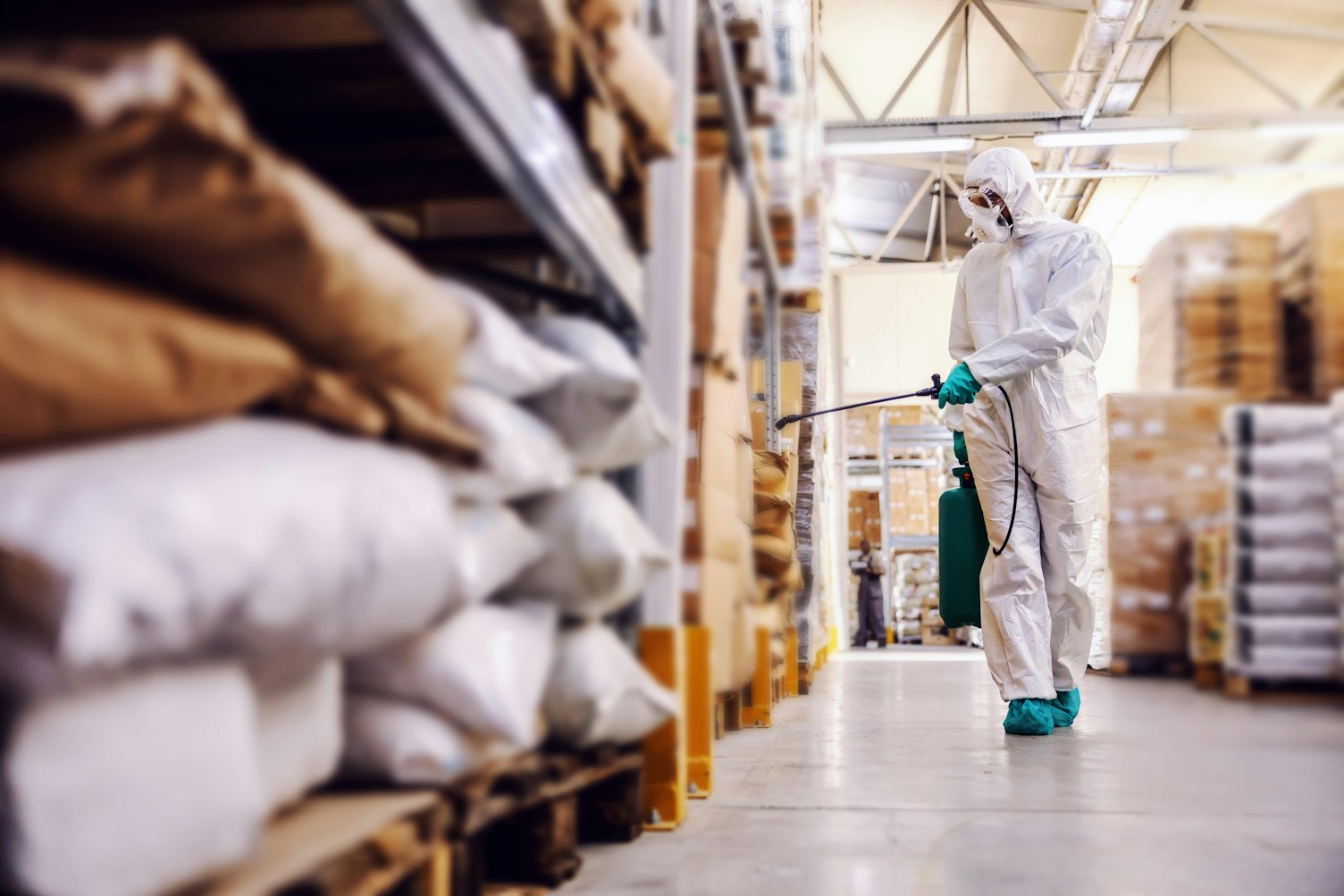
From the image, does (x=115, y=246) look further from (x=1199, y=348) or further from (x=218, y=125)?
(x=1199, y=348)

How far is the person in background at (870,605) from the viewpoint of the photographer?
43.5ft

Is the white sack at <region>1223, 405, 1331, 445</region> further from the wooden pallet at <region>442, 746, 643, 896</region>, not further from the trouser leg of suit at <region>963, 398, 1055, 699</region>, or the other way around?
the trouser leg of suit at <region>963, 398, 1055, 699</region>

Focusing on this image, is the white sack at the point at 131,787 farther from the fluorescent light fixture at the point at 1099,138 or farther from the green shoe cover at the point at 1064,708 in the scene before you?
the fluorescent light fixture at the point at 1099,138

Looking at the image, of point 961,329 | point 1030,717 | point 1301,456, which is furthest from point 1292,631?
point 961,329

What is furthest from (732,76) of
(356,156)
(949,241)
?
(949,241)

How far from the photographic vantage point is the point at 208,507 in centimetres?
82

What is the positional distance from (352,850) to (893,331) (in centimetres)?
1286

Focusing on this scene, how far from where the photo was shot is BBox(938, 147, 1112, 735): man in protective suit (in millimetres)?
Answer: 3672

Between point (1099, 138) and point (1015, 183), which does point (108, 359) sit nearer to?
point (1015, 183)

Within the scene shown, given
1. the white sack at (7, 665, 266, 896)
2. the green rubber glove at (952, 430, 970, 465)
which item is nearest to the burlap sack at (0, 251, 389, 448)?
the white sack at (7, 665, 266, 896)

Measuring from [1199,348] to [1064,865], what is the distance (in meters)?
0.98

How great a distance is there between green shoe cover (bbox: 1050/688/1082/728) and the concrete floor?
412 millimetres

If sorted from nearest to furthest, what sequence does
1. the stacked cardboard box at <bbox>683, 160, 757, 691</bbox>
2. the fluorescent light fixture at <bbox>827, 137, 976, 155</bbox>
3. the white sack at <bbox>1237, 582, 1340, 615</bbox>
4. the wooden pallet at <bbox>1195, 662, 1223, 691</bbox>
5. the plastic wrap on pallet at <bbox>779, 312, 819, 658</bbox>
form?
1. the white sack at <bbox>1237, 582, 1340, 615</bbox>
2. the wooden pallet at <bbox>1195, 662, 1223, 691</bbox>
3. the stacked cardboard box at <bbox>683, 160, 757, 691</bbox>
4. the plastic wrap on pallet at <bbox>779, 312, 819, 658</bbox>
5. the fluorescent light fixture at <bbox>827, 137, 976, 155</bbox>

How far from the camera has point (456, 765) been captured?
1.28m
